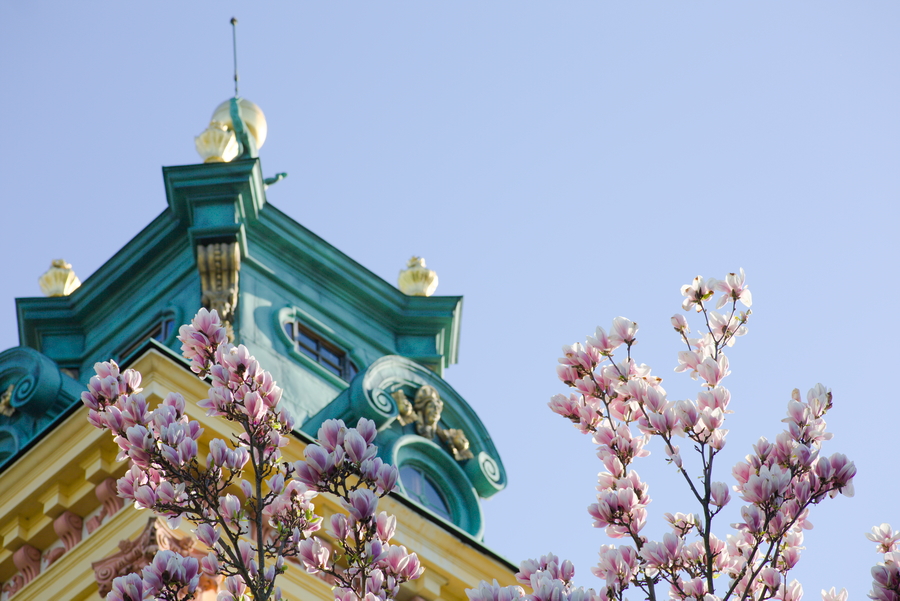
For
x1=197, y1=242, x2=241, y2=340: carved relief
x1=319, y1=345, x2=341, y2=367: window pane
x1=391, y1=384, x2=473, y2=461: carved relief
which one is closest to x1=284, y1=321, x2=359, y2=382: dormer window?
x1=319, y1=345, x2=341, y2=367: window pane

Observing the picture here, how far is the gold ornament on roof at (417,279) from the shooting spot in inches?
982

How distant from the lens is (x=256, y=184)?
2317cm

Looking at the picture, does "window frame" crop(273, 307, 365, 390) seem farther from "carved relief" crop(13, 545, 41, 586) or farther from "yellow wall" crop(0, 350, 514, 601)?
"carved relief" crop(13, 545, 41, 586)

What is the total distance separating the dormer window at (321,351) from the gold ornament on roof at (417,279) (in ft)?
8.56

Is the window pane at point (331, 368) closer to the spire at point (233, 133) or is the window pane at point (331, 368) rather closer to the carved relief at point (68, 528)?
the spire at point (233, 133)

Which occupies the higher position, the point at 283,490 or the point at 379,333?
the point at 379,333

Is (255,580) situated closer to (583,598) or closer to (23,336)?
(583,598)

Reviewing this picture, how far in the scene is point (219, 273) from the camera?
21.4m

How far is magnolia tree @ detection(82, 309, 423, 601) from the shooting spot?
26.0ft

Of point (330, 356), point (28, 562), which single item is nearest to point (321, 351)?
point (330, 356)

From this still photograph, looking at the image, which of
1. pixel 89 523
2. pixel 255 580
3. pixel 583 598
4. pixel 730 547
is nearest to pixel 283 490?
pixel 255 580

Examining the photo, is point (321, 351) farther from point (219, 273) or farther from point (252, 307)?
point (219, 273)

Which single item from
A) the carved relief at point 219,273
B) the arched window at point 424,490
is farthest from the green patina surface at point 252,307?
the arched window at point 424,490

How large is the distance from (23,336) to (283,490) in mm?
16761
